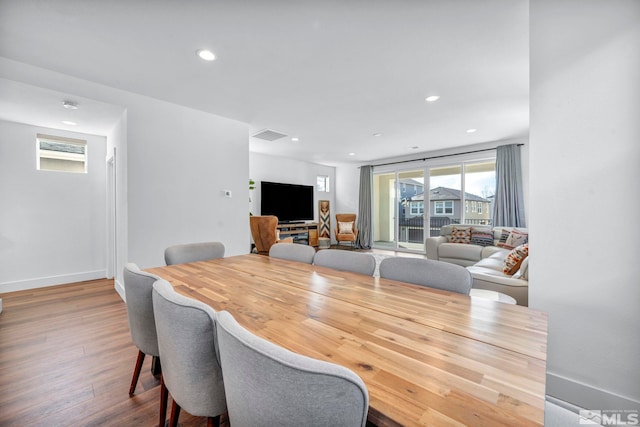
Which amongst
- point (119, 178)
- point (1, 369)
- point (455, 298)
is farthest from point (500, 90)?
point (1, 369)

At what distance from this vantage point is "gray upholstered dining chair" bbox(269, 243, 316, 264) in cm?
217

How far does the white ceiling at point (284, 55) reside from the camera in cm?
172

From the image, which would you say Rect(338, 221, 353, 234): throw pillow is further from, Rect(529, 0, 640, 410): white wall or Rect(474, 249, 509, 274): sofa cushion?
Rect(529, 0, 640, 410): white wall

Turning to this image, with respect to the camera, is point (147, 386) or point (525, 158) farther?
point (525, 158)

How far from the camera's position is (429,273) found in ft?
4.89

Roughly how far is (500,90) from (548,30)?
159 centimetres

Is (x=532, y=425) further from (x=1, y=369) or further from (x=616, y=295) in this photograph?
(x=1, y=369)

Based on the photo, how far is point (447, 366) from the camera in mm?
699

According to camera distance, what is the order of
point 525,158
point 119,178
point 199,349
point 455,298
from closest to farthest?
point 199,349, point 455,298, point 119,178, point 525,158

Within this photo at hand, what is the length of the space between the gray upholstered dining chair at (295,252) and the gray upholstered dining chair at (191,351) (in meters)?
1.30

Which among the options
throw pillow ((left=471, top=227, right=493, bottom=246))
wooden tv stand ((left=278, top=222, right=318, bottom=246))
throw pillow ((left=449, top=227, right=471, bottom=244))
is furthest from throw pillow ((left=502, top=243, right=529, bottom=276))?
wooden tv stand ((left=278, top=222, right=318, bottom=246))

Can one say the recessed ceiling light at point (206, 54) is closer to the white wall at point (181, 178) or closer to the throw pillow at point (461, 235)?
the white wall at point (181, 178)


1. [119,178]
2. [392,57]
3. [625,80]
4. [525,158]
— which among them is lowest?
[119,178]

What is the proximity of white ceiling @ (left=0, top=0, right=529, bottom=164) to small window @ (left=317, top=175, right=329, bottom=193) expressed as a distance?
13.2ft
